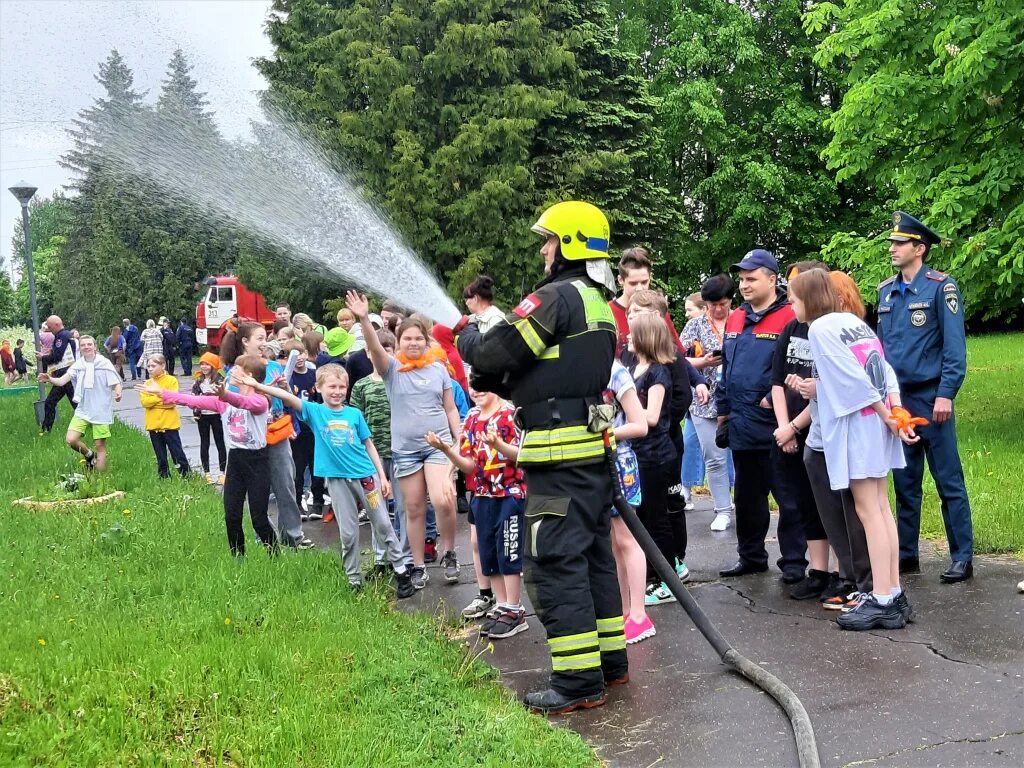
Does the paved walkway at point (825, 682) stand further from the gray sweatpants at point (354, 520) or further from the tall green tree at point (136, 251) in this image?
the tall green tree at point (136, 251)

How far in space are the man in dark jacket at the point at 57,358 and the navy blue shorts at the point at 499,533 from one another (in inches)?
499

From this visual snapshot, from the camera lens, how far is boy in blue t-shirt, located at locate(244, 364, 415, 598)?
291 inches

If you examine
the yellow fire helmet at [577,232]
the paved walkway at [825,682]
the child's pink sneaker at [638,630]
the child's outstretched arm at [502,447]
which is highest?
the yellow fire helmet at [577,232]

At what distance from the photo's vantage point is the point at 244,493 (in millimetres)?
8000

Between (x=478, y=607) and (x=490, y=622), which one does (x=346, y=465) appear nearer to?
(x=478, y=607)

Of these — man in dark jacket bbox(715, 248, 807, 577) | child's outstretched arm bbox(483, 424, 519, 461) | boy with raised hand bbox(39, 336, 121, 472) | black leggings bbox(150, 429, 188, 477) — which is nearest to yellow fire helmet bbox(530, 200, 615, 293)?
child's outstretched arm bbox(483, 424, 519, 461)

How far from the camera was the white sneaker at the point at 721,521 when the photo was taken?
29.5 ft

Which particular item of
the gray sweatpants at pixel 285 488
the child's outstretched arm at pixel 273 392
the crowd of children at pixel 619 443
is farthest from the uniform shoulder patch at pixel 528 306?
the gray sweatpants at pixel 285 488

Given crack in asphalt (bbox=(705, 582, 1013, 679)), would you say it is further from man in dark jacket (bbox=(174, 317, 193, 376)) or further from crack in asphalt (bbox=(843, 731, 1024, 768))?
man in dark jacket (bbox=(174, 317, 193, 376))

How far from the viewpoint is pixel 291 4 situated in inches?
1291

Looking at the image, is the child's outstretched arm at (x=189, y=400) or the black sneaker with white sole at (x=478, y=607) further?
the child's outstretched arm at (x=189, y=400)

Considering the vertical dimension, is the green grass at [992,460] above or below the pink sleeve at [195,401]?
below

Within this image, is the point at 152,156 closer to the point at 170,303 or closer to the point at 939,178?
the point at 939,178

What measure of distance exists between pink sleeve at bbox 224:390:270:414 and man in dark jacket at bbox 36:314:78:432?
35.4 ft
